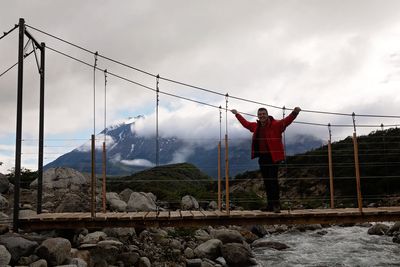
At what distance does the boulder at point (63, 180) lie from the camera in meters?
16.6

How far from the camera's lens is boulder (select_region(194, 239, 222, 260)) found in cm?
1295

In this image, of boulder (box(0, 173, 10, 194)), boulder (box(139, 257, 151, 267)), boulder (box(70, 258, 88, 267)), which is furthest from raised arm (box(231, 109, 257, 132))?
boulder (box(0, 173, 10, 194))

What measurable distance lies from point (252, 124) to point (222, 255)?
6.12 m

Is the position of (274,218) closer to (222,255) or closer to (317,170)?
(222,255)

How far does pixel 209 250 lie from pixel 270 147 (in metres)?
5.95

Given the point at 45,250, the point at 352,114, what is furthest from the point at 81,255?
the point at 352,114

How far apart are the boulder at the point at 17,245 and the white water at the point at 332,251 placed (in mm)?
7828

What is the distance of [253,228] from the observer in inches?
768

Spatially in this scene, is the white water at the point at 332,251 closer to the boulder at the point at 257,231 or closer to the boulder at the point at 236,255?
the boulder at the point at 257,231

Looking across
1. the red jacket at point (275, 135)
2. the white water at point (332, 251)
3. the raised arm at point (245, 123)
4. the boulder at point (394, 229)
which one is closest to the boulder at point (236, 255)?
the white water at point (332, 251)

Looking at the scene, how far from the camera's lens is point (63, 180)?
17.0m

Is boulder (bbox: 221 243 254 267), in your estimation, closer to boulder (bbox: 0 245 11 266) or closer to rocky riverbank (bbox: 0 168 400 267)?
rocky riverbank (bbox: 0 168 400 267)

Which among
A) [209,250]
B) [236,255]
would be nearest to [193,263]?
[209,250]

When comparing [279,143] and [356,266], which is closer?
[279,143]
